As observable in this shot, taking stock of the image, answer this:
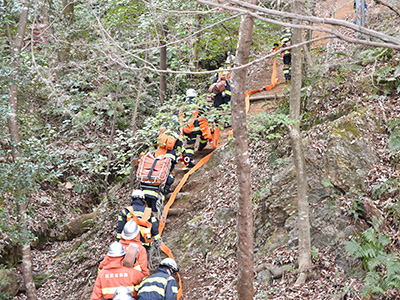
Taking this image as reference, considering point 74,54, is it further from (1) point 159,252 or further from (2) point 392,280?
(2) point 392,280

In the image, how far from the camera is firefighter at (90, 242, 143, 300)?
19.1 feet

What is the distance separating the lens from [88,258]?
10.2 meters

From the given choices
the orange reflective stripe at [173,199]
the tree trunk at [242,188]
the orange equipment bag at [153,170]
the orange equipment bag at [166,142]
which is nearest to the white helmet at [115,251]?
the orange reflective stripe at [173,199]

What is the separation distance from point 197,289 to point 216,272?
0.50m

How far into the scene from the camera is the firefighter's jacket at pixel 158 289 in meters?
5.40

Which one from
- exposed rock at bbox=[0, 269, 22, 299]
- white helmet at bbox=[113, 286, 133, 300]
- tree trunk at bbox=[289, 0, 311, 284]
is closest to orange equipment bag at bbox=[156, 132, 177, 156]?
tree trunk at bbox=[289, 0, 311, 284]

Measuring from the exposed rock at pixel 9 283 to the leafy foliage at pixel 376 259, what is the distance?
860 centimetres

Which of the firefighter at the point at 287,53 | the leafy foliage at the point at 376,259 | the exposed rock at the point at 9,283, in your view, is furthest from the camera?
the firefighter at the point at 287,53

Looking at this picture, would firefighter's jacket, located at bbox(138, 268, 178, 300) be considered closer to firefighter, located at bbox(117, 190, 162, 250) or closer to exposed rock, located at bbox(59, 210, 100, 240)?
firefighter, located at bbox(117, 190, 162, 250)

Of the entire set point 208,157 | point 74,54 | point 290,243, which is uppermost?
point 74,54

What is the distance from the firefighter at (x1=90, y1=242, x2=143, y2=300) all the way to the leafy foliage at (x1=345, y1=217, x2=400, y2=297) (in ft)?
11.5

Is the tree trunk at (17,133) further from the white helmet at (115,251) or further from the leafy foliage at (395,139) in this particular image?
the leafy foliage at (395,139)

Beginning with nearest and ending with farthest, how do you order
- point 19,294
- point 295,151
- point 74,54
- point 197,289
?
1. point 295,151
2. point 197,289
3. point 19,294
4. point 74,54

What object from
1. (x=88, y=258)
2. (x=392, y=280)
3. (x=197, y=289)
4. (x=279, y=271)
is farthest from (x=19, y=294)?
(x=392, y=280)
